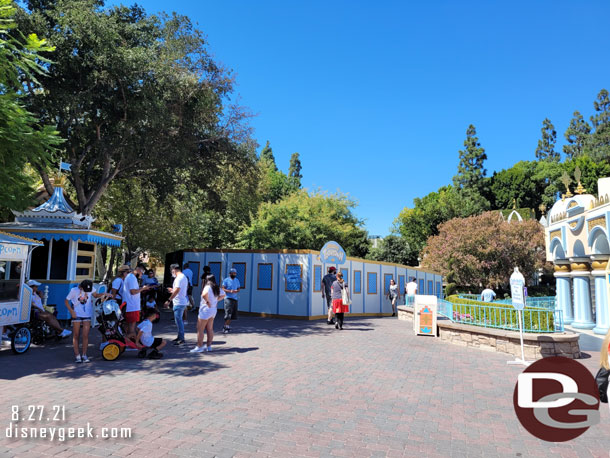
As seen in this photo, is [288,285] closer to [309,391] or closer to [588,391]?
[309,391]

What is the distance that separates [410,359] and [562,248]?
14.5 m

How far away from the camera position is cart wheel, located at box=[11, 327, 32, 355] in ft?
26.9

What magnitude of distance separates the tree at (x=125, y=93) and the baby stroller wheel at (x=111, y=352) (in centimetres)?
883

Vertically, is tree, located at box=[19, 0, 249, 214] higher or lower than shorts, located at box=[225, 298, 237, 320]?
higher

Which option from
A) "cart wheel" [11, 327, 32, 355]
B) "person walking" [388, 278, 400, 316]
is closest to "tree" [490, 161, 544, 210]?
"person walking" [388, 278, 400, 316]

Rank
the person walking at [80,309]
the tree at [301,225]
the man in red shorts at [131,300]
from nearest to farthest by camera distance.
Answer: the person walking at [80,309], the man in red shorts at [131,300], the tree at [301,225]

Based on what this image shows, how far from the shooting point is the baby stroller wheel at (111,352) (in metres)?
7.78

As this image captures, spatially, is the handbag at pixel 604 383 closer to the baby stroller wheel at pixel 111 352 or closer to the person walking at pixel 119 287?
the baby stroller wheel at pixel 111 352

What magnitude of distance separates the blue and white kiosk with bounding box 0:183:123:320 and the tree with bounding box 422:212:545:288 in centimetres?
2589

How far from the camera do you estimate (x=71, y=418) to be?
4.61 meters

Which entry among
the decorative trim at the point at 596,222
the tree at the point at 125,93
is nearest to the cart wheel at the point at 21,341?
the tree at the point at 125,93

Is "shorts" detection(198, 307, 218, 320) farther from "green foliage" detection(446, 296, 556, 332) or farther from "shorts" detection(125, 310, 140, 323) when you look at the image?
"green foliage" detection(446, 296, 556, 332)

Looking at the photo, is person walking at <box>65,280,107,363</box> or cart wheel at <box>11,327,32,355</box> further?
cart wheel at <box>11,327,32,355</box>

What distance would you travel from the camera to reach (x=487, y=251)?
29422mm
